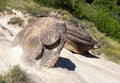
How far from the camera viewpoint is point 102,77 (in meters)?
18.1

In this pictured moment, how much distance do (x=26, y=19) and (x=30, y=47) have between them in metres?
9.30

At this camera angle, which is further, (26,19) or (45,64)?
(26,19)

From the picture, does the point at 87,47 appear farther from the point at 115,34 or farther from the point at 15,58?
the point at 115,34

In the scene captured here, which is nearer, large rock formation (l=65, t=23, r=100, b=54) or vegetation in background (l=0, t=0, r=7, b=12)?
large rock formation (l=65, t=23, r=100, b=54)

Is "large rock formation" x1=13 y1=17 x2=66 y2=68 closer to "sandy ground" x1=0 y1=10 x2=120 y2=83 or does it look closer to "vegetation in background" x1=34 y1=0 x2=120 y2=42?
"sandy ground" x1=0 y1=10 x2=120 y2=83

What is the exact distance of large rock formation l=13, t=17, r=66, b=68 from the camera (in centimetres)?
1577

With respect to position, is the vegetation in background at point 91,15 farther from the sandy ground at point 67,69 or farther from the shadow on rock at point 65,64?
the shadow on rock at point 65,64


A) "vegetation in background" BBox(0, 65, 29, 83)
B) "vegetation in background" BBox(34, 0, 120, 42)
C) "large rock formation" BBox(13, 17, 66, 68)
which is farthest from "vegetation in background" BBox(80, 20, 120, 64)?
"vegetation in background" BBox(0, 65, 29, 83)

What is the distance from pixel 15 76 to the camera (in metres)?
14.0

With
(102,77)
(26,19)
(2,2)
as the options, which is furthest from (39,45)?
(2,2)

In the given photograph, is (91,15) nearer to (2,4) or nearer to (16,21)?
(2,4)

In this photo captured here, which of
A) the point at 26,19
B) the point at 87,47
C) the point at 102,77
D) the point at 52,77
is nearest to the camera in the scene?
the point at 52,77

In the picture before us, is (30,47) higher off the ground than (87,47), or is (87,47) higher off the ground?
(30,47)

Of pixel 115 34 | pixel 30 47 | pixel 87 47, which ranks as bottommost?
pixel 115 34
